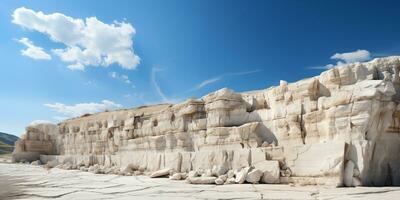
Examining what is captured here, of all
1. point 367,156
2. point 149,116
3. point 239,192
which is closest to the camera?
point 239,192

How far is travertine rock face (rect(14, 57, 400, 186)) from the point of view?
9.30 metres

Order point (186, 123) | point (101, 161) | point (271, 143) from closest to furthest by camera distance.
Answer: point (271, 143) → point (186, 123) → point (101, 161)

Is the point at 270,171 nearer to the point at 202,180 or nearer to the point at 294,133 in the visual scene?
the point at 294,133

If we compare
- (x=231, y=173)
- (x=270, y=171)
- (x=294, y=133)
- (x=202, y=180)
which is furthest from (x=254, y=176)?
(x=294, y=133)

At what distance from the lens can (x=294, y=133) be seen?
11.2m

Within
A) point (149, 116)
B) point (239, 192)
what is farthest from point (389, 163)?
point (149, 116)

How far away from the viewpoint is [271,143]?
12086 mm

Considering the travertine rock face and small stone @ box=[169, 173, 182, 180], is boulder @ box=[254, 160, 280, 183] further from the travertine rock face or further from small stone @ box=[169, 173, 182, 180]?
small stone @ box=[169, 173, 182, 180]

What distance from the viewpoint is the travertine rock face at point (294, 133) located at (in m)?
9.30

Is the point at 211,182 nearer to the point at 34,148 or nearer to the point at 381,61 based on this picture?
the point at 381,61

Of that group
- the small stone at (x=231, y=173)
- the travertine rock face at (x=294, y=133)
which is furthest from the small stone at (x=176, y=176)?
the small stone at (x=231, y=173)

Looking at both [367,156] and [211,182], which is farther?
[211,182]

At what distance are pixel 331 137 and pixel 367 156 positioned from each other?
1141 mm

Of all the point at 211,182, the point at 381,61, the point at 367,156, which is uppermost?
the point at 381,61
